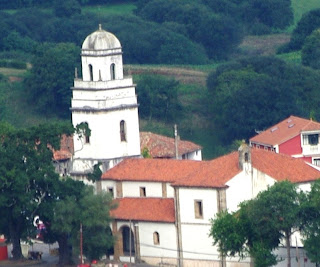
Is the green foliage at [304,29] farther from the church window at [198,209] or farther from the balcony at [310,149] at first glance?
the church window at [198,209]

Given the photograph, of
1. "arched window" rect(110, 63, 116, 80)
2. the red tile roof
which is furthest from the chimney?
the red tile roof

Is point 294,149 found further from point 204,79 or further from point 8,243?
point 204,79

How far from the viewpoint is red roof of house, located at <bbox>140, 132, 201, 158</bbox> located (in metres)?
113

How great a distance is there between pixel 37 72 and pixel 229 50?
4095cm

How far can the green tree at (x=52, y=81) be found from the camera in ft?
461

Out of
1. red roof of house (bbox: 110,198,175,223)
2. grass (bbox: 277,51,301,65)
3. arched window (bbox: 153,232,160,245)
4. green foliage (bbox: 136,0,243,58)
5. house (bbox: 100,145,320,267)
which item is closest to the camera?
house (bbox: 100,145,320,267)

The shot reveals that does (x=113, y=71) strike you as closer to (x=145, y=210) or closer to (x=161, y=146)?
(x=161, y=146)

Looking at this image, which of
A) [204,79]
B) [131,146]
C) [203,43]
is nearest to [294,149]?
[131,146]

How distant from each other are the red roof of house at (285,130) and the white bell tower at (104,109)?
13120 mm

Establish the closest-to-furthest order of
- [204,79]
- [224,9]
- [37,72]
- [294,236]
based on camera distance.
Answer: [294,236] < [37,72] < [204,79] < [224,9]

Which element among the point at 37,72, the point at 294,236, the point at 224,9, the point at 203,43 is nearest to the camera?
the point at 294,236

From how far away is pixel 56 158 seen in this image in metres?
113

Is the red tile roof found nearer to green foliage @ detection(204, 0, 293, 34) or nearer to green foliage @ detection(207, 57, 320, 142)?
green foliage @ detection(207, 57, 320, 142)

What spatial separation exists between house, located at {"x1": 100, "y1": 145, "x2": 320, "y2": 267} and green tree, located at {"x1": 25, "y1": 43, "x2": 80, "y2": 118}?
35.5 m
